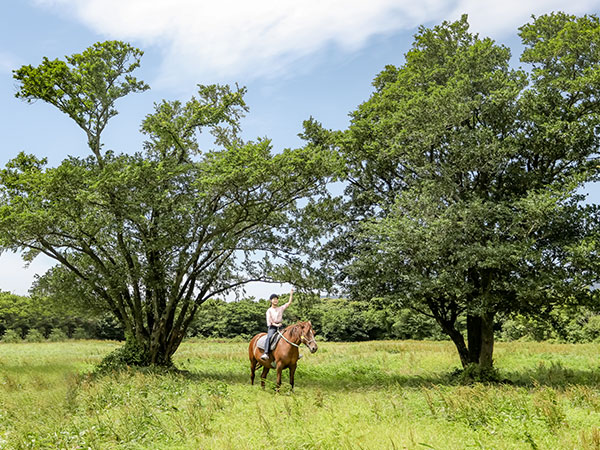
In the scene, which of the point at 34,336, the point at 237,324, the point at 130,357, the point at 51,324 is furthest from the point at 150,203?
the point at 51,324

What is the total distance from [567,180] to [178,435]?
14964 mm

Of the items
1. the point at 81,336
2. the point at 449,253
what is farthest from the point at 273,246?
the point at 81,336

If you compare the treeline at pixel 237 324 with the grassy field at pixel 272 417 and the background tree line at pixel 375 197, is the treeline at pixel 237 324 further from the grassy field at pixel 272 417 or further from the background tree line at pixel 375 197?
the grassy field at pixel 272 417

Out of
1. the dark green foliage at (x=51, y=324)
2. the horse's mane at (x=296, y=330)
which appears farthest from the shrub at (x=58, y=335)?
the horse's mane at (x=296, y=330)

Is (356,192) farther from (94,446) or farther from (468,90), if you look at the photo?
(94,446)

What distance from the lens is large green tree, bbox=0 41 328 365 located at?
16609mm

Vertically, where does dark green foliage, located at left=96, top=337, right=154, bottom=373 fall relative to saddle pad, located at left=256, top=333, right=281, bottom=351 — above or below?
below

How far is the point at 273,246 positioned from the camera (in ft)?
67.5

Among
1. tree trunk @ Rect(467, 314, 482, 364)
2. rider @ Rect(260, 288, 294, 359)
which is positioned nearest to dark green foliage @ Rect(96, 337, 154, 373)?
rider @ Rect(260, 288, 294, 359)

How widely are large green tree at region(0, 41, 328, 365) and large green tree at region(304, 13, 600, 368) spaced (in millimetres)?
3527

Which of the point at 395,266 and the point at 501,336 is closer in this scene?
the point at 395,266

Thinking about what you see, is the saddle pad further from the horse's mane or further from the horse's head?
the horse's head

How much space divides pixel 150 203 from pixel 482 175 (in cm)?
1361

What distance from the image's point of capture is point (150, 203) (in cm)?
1777
